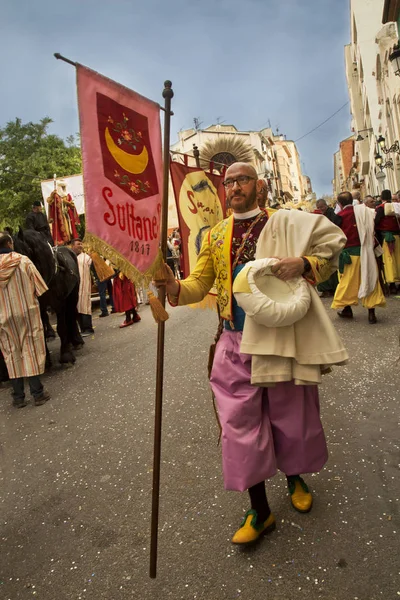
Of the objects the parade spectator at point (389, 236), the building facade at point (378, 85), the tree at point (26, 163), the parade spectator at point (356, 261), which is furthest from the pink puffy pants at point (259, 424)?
the tree at point (26, 163)

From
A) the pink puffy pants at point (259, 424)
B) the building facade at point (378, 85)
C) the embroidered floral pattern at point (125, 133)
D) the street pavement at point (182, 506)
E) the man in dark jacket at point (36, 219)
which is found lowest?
the street pavement at point (182, 506)

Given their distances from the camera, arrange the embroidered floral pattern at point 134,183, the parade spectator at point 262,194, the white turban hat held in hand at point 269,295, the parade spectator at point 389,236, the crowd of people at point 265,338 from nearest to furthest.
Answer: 1. the white turban hat held in hand at point 269,295
2. the crowd of people at point 265,338
3. the embroidered floral pattern at point 134,183
4. the parade spectator at point 262,194
5. the parade spectator at point 389,236

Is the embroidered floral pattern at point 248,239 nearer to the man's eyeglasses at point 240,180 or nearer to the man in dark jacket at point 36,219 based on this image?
the man's eyeglasses at point 240,180

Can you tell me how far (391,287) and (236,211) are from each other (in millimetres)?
7530

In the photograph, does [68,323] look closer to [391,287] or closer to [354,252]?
[354,252]

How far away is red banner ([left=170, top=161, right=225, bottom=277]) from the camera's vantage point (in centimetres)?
362

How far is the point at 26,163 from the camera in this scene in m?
24.8

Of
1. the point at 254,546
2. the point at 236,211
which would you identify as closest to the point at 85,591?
the point at 254,546

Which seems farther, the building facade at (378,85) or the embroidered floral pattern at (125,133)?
the building facade at (378,85)

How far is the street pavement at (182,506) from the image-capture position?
6.72 feet

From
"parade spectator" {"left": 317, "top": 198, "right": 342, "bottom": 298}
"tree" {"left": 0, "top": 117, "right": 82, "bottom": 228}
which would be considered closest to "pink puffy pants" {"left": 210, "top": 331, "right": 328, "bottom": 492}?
"parade spectator" {"left": 317, "top": 198, "right": 342, "bottom": 298}

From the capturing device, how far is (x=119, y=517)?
2648 millimetres

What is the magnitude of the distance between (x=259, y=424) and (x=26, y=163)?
26238 millimetres

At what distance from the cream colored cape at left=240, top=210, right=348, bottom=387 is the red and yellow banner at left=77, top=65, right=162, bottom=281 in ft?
2.06
